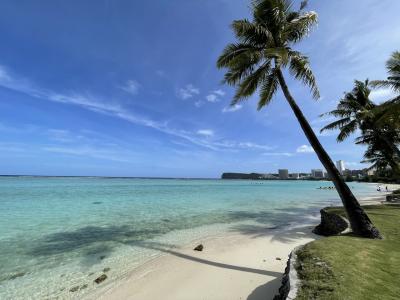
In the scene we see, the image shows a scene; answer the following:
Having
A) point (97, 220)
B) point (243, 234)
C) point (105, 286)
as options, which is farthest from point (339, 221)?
point (97, 220)

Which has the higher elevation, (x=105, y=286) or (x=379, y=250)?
(x=379, y=250)

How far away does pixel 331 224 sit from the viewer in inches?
440

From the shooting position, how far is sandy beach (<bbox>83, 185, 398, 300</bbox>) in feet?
18.5

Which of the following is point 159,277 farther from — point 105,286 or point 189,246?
point 189,246

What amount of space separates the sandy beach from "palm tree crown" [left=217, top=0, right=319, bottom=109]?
6.07 meters

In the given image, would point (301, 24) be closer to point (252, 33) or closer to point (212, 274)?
point (252, 33)

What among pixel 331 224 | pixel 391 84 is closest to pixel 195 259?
pixel 331 224

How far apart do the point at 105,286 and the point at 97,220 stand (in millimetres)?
10326

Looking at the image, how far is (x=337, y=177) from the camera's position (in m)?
8.02

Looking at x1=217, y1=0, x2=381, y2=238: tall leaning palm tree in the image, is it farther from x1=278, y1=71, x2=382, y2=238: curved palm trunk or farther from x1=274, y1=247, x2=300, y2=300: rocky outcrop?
x1=274, y1=247, x2=300, y2=300: rocky outcrop

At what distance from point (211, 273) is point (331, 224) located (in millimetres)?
7191

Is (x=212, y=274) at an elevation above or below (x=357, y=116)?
below

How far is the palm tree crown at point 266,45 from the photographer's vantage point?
9305 mm

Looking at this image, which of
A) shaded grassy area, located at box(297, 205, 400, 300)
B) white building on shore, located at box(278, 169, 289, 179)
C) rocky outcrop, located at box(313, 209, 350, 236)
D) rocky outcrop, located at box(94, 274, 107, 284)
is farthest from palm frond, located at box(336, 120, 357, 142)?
white building on shore, located at box(278, 169, 289, 179)
